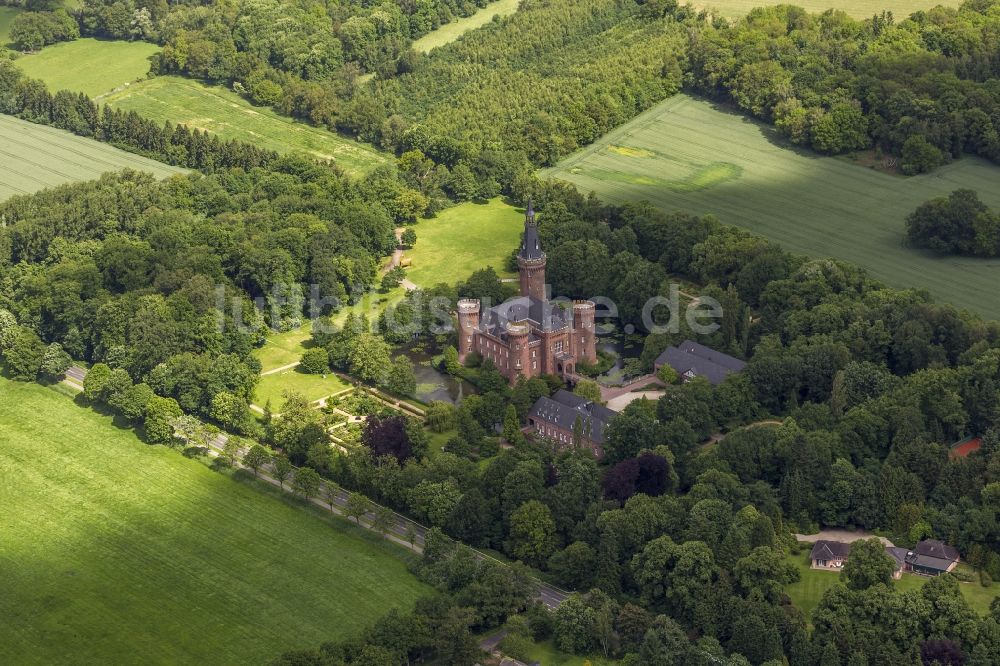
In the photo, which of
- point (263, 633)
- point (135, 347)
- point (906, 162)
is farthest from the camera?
point (906, 162)

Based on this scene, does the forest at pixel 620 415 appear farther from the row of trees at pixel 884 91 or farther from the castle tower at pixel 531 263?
the row of trees at pixel 884 91

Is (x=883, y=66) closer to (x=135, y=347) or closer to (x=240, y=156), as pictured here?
(x=240, y=156)

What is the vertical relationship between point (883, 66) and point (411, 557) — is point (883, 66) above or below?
above

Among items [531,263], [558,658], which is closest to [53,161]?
[531,263]

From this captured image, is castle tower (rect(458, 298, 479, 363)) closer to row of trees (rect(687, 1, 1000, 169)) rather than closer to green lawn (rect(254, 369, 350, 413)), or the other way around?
green lawn (rect(254, 369, 350, 413))

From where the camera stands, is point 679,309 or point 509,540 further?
point 679,309

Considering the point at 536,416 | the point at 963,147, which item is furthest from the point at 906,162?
the point at 536,416
